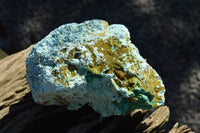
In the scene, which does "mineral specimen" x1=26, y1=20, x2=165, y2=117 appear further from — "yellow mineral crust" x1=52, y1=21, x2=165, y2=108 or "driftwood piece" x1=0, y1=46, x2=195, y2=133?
"driftwood piece" x1=0, y1=46, x2=195, y2=133

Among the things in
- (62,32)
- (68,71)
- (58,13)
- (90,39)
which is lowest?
(68,71)

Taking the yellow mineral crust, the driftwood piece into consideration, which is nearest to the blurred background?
the driftwood piece

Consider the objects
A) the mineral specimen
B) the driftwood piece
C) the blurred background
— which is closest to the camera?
the mineral specimen

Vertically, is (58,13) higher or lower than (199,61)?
higher

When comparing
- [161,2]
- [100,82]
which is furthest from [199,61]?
[100,82]

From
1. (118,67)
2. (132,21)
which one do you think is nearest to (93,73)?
(118,67)

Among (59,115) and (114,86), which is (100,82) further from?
(59,115)
